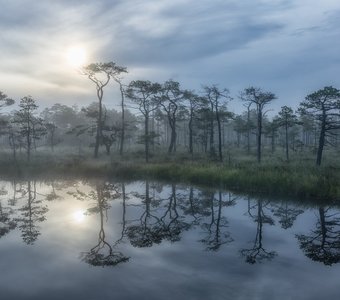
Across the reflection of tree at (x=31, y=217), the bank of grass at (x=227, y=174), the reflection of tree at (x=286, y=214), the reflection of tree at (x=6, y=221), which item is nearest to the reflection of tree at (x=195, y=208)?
the reflection of tree at (x=286, y=214)

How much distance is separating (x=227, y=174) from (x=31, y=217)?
15.2 metres

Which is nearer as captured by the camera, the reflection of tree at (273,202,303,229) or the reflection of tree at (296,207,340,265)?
the reflection of tree at (296,207,340,265)

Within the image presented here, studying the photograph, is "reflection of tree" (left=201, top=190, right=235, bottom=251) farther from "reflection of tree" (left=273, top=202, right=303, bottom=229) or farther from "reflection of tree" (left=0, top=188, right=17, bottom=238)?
"reflection of tree" (left=0, top=188, right=17, bottom=238)

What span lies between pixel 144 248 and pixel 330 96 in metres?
33.1

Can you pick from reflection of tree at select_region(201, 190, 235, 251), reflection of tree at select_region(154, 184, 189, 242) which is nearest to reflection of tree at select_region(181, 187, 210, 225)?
reflection of tree at select_region(201, 190, 235, 251)

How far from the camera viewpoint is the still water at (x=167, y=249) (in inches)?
365

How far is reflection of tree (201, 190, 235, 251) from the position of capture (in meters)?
13.4

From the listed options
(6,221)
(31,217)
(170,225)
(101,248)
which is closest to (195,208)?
(170,225)

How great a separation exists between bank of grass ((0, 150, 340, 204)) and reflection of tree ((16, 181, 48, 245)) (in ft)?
35.4

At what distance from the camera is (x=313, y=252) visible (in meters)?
12.4

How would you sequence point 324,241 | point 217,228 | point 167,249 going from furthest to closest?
1. point 217,228
2. point 324,241
3. point 167,249

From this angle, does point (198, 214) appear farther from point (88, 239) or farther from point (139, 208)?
point (88, 239)

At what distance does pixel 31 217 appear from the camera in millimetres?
17484

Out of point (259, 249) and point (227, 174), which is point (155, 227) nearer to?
point (259, 249)
